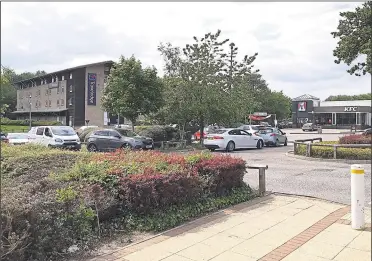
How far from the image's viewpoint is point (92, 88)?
5616cm

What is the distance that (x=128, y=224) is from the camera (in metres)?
5.68

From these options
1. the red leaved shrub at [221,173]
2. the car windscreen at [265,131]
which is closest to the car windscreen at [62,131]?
the car windscreen at [265,131]

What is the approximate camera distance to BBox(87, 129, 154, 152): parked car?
2127 centimetres

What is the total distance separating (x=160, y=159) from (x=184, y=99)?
16.6 m

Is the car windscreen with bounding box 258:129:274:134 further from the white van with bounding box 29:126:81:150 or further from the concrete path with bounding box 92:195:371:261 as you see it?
the concrete path with bounding box 92:195:371:261

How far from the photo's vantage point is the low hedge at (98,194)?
4270 millimetres

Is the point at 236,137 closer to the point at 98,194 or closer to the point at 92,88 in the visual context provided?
the point at 98,194

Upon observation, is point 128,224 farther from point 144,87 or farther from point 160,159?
point 144,87

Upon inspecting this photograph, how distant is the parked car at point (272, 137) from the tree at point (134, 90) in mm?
7225

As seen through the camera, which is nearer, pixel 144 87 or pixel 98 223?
pixel 98 223

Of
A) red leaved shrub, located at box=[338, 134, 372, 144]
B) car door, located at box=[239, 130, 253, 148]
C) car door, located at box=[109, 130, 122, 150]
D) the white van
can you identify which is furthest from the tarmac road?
the white van

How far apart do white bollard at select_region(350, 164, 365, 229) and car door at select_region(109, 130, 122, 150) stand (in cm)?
1670

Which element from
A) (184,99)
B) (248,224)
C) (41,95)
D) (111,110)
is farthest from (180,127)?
(41,95)

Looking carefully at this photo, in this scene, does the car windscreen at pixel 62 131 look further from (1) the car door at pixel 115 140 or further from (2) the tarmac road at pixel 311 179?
(2) the tarmac road at pixel 311 179
